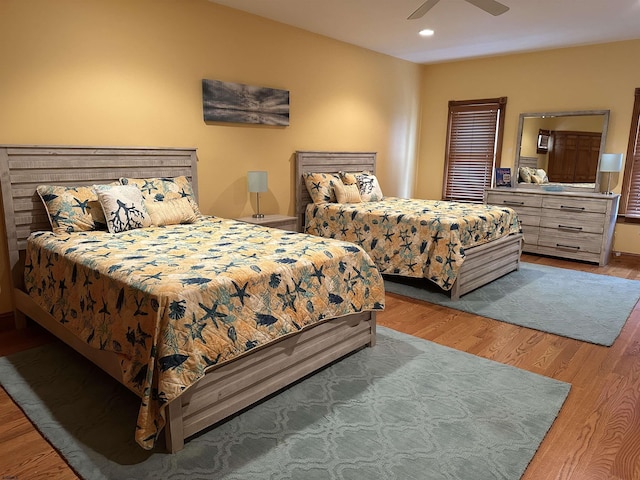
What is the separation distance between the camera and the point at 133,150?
3.50m

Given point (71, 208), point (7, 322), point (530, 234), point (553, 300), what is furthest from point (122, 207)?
point (530, 234)

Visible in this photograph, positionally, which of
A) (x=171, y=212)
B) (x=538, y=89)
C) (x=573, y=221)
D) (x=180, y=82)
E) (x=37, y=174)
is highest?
(x=538, y=89)

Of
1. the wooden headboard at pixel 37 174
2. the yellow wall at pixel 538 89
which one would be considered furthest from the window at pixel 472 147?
the wooden headboard at pixel 37 174

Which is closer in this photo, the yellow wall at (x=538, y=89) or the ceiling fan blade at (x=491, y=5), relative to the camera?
the ceiling fan blade at (x=491, y=5)

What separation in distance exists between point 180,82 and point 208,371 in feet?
9.13

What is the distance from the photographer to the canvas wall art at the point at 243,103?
401cm

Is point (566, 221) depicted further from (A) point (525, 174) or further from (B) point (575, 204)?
(A) point (525, 174)

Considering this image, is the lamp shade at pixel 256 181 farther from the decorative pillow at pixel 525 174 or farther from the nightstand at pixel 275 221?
the decorative pillow at pixel 525 174

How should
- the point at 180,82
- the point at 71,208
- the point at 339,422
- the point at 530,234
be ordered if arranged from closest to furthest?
the point at 339,422 < the point at 71,208 < the point at 180,82 < the point at 530,234

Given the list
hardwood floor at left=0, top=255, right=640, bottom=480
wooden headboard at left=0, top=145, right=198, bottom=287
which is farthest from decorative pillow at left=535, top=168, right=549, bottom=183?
wooden headboard at left=0, top=145, right=198, bottom=287

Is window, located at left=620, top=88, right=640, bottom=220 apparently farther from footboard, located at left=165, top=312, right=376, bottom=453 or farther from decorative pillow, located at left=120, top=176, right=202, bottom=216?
decorative pillow, located at left=120, top=176, right=202, bottom=216

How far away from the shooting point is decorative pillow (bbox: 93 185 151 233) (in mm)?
2994

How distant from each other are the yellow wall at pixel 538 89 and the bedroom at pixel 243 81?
0.05 feet

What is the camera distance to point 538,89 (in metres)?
5.65
